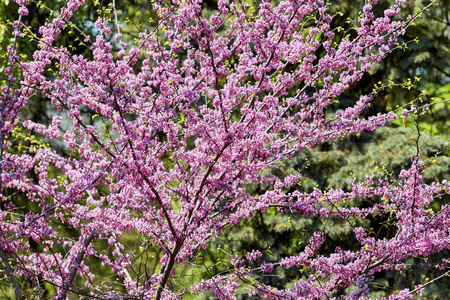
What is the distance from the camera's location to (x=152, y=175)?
127 inches

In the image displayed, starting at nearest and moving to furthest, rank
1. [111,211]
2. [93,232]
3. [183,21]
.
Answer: [183,21] < [111,211] < [93,232]

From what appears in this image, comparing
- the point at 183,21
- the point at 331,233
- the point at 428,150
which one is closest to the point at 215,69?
the point at 183,21

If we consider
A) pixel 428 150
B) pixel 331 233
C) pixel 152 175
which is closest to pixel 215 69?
pixel 152 175

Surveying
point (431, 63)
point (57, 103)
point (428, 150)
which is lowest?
point (57, 103)

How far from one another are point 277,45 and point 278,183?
3.34ft

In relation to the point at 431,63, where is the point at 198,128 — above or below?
below

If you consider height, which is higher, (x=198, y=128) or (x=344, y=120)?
(x=344, y=120)

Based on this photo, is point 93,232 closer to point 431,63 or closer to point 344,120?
point 344,120

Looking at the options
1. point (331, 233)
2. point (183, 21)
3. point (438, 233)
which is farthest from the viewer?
point (331, 233)

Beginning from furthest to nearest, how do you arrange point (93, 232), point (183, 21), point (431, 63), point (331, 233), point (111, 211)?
point (431, 63), point (331, 233), point (93, 232), point (111, 211), point (183, 21)

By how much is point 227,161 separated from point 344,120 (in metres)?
0.94

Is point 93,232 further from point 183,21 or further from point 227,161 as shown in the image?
point 183,21

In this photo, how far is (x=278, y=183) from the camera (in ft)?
11.6

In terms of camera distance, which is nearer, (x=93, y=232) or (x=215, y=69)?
(x=215, y=69)
